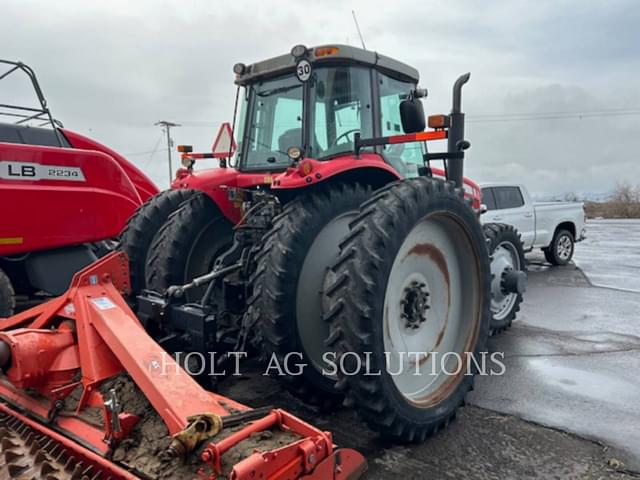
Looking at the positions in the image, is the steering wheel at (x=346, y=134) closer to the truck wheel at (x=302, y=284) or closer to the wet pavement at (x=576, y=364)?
the truck wheel at (x=302, y=284)

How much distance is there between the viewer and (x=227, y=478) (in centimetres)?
169

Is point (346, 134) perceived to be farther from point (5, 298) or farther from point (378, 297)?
point (5, 298)

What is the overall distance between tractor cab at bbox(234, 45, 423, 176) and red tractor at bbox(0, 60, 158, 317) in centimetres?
203

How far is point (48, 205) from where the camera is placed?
4.82 meters

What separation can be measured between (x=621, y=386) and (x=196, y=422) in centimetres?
340

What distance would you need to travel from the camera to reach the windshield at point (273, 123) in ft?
12.2

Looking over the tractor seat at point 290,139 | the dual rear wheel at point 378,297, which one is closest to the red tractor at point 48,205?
the dual rear wheel at point 378,297

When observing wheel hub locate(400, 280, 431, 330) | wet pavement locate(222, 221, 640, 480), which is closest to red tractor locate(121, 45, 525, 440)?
wheel hub locate(400, 280, 431, 330)

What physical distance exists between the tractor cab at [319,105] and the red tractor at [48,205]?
2026 mm

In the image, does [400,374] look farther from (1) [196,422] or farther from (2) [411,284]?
(1) [196,422]

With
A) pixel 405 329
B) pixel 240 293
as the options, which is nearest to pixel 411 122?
pixel 405 329

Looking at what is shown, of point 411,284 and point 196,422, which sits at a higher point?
point 411,284

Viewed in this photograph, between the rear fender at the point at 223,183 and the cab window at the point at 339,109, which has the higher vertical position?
the cab window at the point at 339,109

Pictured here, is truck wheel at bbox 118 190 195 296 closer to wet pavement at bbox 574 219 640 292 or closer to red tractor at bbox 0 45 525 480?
red tractor at bbox 0 45 525 480
